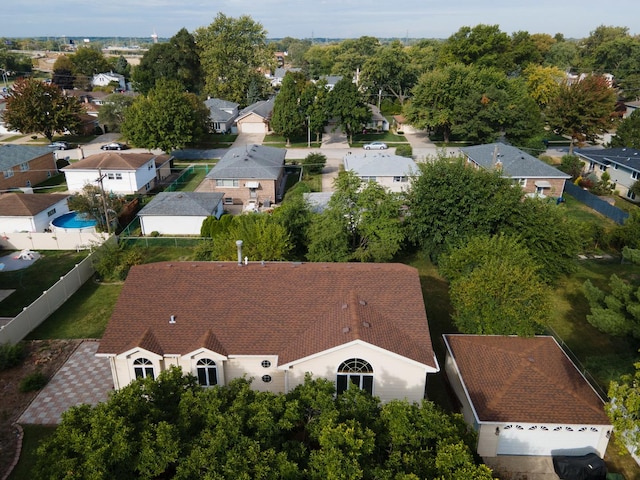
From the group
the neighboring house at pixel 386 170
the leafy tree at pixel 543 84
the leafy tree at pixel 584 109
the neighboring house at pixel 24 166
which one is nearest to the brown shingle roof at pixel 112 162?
the neighboring house at pixel 24 166

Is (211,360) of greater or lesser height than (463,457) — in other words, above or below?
below

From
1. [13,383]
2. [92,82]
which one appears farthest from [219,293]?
[92,82]

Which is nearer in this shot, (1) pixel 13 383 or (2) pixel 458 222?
(1) pixel 13 383

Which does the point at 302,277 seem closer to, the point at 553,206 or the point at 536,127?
the point at 553,206

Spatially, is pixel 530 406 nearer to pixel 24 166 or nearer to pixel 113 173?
pixel 113 173

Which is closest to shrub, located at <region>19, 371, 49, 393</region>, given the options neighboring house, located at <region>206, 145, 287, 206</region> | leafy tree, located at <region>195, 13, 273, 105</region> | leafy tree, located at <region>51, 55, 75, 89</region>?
neighboring house, located at <region>206, 145, 287, 206</region>

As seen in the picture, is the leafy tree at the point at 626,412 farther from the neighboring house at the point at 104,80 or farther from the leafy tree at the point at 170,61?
the neighboring house at the point at 104,80

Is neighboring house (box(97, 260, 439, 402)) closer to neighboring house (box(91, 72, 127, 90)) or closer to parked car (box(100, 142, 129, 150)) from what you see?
parked car (box(100, 142, 129, 150))
